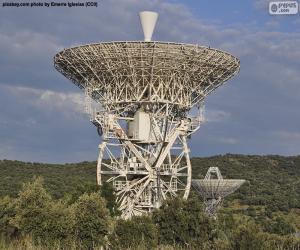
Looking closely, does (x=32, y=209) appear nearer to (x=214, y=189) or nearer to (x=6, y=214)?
(x=6, y=214)

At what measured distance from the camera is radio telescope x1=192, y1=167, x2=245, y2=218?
Answer: 5516 centimetres

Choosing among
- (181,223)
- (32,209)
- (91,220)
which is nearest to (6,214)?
(32,209)

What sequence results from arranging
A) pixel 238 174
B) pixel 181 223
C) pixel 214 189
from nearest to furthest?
pixel 181 223 < pixel 214 189 < pixel 238 174

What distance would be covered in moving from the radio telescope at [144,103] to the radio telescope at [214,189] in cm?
833

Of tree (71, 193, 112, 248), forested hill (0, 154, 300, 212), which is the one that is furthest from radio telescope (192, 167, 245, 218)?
tree (71, 193, 112, 248)

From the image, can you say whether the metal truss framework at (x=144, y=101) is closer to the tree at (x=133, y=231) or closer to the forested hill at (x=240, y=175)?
the tree at (x=133, y=231)

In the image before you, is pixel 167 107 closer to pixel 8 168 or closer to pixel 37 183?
pixel 37 183

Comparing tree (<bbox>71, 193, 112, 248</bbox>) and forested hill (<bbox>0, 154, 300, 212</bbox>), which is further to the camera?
forested hill (<bbox>0, 154, 300, 212</bbox>)

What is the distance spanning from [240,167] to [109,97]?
72140 millimetres

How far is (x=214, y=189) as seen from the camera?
56.3 meters

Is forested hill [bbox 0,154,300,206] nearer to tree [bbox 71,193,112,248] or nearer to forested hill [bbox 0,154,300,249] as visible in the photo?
forested hill [bbox 0,154,300,249]

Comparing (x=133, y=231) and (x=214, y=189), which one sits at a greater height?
(x=214, y=189)

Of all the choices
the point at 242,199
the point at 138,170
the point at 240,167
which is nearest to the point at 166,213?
the point at 138,170

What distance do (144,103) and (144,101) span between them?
1.59 ft
